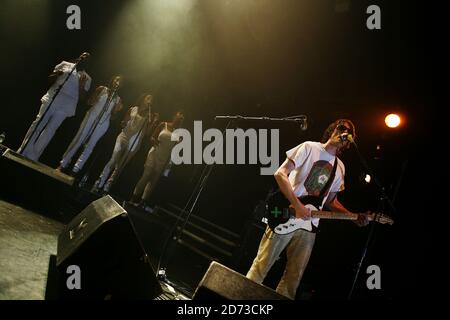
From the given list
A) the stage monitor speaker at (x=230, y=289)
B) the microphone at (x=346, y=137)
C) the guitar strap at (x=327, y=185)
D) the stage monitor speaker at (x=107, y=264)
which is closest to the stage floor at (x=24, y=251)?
the stage monitor speaker at (x=107, y=264)

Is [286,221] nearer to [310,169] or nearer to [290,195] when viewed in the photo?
[290,195]

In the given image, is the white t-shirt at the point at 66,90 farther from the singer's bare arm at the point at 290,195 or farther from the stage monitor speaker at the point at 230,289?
the stage monitor speaker at the point at 230,289

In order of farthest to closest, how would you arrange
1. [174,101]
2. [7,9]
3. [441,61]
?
[174,101], [7,9], [441,61]

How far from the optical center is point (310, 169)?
337 cm

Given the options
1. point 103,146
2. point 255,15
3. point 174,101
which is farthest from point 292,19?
point 103,146

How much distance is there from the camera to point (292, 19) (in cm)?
664

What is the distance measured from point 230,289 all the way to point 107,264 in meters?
0.83

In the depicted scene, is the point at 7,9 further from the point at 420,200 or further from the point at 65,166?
the point at 420,200

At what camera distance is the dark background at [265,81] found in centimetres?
522

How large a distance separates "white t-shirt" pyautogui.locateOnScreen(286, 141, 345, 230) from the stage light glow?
7.36 ft

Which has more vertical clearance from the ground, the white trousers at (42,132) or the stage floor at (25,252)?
the white trousers at (42,132)

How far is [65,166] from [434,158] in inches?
259

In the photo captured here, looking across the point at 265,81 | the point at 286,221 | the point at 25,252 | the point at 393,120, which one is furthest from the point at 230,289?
the point at 265,81

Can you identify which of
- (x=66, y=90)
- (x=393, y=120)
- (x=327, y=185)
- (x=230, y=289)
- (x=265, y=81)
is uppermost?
(x=265, y=81)
